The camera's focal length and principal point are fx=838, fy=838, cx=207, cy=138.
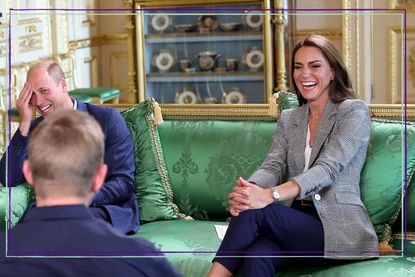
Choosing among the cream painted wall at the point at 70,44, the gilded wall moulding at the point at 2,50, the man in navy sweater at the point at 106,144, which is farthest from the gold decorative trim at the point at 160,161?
the gilded wall moulding at the point at 2,50

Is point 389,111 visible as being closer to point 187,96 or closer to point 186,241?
point 186,241

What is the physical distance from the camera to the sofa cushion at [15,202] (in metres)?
2.50

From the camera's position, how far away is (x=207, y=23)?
536cm

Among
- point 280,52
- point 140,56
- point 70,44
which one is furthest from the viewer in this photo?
point 70,44

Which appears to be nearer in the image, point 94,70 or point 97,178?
point 97,178

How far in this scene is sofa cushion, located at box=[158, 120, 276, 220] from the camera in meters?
2.67

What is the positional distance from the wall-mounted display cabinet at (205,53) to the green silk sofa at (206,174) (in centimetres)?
252

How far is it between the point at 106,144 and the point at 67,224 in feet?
4.35

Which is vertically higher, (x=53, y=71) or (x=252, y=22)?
(x=252, y=22)

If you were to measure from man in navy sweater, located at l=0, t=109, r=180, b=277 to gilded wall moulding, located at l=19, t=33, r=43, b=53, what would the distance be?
12.2 ft

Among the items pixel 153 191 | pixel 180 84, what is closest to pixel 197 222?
pixel 153 191

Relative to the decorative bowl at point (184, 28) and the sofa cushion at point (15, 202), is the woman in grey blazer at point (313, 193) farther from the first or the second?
the decorative bowl at point (184, 28)

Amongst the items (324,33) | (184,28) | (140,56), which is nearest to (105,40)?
(140,56)

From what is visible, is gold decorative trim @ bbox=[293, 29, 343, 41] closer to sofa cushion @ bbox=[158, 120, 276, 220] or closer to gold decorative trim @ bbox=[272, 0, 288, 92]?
gold decorative trim @ bbox=[272, 0, 288, 92]
